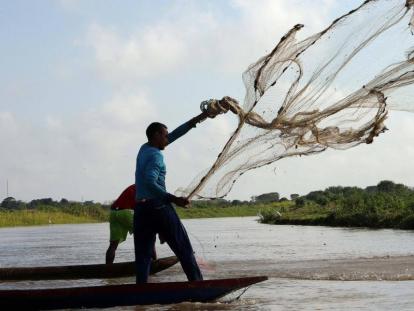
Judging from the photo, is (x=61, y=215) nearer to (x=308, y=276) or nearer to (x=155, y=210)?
(x=308, y=276)

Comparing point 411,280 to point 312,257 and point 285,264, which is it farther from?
point 312,257

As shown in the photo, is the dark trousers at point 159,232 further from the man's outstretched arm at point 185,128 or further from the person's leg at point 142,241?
the man's outstretched arm at point 185,128

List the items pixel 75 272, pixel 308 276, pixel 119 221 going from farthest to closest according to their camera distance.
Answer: pixel 119 221 → pixel 75 272 → pixel 308 276

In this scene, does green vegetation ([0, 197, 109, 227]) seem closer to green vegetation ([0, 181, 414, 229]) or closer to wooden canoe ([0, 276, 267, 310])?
green vegetation ([0, 181, 414, 229])

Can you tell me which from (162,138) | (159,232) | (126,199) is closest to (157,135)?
(162,138)

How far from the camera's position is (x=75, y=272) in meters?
11.1

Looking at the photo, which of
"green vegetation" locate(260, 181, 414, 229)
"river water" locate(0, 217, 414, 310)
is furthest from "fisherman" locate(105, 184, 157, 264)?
"green vegetation" locate(260, 181, 414, 229)

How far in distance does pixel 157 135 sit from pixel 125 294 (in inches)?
64.8

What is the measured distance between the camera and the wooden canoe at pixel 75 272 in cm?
1109

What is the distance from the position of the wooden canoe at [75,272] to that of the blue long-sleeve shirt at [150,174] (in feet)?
12.5

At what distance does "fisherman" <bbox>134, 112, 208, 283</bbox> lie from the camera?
24.5ft

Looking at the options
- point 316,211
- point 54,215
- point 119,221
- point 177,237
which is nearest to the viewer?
point 177,237

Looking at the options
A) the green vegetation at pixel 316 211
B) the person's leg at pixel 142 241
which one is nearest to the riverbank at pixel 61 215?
the green vegetation at pixel 316 211

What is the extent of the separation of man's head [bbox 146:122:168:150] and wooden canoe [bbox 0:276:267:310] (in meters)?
1.43
